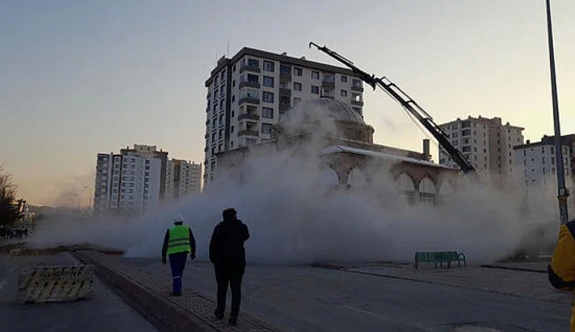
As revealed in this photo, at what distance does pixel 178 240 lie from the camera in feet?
35.5

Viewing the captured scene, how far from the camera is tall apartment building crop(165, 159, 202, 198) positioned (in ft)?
490

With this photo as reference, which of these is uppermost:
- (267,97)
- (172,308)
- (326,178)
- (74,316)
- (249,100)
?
(267,97)

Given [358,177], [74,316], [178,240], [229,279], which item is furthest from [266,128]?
[229,279]

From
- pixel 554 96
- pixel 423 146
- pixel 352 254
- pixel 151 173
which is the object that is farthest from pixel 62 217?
pixel 151 173

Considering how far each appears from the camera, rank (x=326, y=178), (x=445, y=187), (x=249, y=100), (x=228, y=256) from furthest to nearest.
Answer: (x=249, y=100) < (x=445, y=187) < (x=326, y=178) < (x=228, y=256)

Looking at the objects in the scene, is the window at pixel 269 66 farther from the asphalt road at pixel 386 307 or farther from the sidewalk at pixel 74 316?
the sidewalk at pixel 74 316

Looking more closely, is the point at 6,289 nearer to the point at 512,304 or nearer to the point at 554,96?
the point at 512,304

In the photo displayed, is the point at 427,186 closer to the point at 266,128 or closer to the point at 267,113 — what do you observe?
the point at 266,128

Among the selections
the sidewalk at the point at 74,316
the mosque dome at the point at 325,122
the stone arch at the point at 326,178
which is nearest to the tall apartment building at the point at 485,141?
the mosque dome at the point at 325,122

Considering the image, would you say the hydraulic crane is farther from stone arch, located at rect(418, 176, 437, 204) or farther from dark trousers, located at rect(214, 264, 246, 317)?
dark trousers, located at rect(214, 264, 246, 317)

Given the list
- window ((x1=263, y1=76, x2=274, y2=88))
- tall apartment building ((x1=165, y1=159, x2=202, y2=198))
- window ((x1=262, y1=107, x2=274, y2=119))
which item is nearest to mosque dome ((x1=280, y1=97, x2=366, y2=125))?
window ((x1=262, y1=107, x2=274, y2=119))

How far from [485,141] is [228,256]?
12519 centimetres

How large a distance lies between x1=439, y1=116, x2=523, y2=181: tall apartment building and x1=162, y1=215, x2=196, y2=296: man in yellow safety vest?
117305mm

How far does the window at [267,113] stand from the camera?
3162 inches
